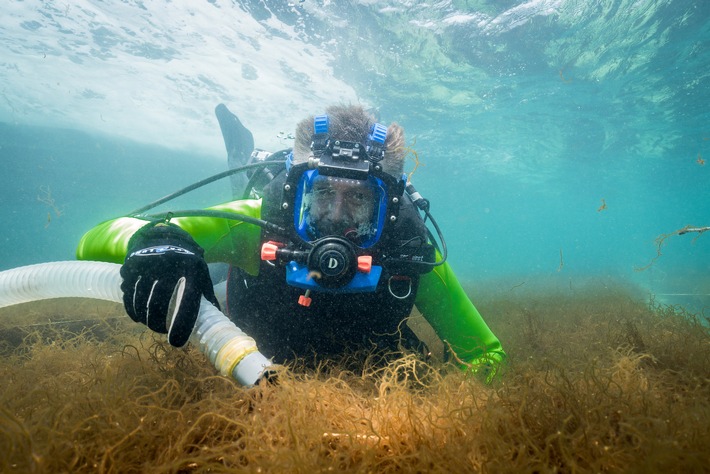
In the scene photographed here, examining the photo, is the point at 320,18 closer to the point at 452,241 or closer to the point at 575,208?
the point at 575,208

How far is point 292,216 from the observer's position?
3029 mm

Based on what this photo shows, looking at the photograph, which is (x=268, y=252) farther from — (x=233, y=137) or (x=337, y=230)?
(x=233, y=137)

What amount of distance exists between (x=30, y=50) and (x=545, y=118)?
32.0m

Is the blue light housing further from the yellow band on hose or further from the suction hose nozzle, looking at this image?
the yellow band on hose

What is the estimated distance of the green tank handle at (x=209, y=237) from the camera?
2590mm

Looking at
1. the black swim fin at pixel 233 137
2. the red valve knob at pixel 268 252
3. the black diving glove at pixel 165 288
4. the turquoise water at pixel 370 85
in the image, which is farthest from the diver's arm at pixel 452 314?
the black swim fin at pixel 233 137

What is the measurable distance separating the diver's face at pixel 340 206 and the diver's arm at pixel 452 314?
1.08 m

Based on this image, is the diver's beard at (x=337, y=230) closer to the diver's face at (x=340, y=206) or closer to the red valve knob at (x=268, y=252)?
the diver's face at (x=340, y=206)

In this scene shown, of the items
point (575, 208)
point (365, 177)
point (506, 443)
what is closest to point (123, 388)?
point (506, 443)

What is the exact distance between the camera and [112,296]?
7.71ft

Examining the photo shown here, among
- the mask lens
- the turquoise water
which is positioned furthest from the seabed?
the turquoise water

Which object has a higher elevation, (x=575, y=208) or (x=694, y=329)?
(x=575, y=208)

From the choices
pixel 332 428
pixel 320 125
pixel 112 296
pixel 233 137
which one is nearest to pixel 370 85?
pixel 233 137

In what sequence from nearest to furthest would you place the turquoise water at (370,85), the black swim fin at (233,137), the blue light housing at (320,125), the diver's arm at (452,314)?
the blue light housing at (320,125)
the diver's arm at (452,314)
the black swim fin at (233,137)
the turquoise water at (370,85)
